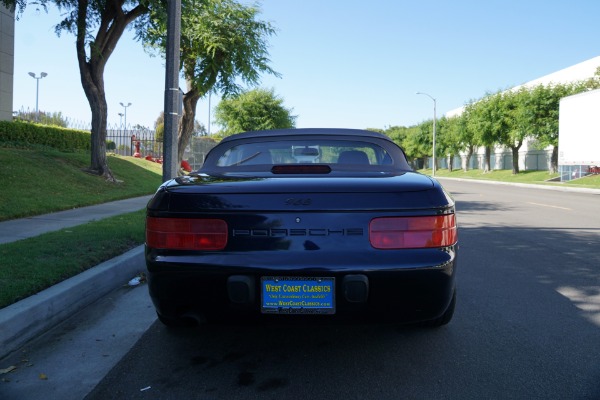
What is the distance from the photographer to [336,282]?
2.61 meters

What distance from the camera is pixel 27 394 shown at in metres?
2.65

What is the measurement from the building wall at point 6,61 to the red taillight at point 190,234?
74.7 ft

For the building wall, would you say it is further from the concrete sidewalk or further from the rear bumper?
the rear bumper

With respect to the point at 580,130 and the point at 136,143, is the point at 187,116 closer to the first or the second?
the point at 136,143

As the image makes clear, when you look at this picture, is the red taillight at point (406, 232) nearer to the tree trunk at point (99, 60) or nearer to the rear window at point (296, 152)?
the rear window at point (296, 152)

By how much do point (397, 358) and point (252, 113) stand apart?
41035 millimetres

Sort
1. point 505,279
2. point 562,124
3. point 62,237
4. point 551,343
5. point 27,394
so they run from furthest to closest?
point 562,124
point 62,237
point 505,279
point 551,343
point 27,394

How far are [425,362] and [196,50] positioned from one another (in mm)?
17296

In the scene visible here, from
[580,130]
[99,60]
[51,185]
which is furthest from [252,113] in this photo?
[51,185]

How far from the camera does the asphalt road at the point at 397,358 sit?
106 inches

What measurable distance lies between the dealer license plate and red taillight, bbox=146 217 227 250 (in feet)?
1.11

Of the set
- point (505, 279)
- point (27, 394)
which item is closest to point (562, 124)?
point (505, 279)

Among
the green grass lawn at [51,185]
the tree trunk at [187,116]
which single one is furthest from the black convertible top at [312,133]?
the tree trunk at [187,116]

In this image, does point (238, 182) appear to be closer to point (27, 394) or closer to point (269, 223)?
point (269, 223)
